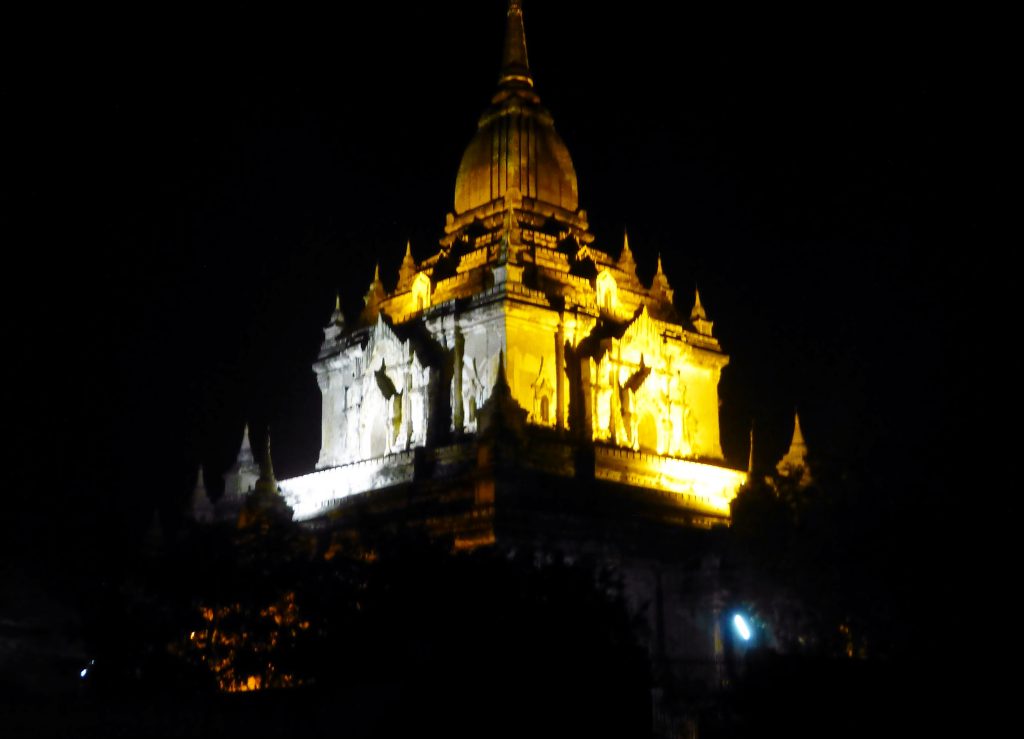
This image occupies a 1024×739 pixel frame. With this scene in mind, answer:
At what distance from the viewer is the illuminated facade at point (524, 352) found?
4541 cm

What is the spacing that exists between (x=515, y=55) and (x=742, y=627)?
70.2 ft

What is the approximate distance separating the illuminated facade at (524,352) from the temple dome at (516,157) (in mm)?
48

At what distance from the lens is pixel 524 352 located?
45594 mm

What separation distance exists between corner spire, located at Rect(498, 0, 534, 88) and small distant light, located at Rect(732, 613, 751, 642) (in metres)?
19.6

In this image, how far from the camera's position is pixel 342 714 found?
2580 cm

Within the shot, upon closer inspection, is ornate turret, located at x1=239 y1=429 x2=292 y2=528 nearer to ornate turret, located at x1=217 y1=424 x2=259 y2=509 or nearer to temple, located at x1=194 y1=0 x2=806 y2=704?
temple, located at x1=194 y1=0 x2=806 y2=704

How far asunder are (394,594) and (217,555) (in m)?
5.46

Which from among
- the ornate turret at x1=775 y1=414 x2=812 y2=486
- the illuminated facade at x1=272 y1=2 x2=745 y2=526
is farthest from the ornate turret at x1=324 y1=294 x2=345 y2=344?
the ornate turret at x1=775 y1=414 x2=812 y2=486

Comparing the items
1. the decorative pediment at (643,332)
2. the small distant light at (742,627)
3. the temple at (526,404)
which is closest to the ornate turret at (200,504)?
the temple at (526,404)

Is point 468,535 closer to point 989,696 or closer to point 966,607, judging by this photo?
point 966,607

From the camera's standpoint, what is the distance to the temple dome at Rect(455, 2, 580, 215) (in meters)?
50.4

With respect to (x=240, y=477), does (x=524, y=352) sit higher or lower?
higher

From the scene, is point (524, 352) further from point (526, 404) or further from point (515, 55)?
point (515, 55)

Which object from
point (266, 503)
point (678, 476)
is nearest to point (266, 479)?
point (266, 503)
